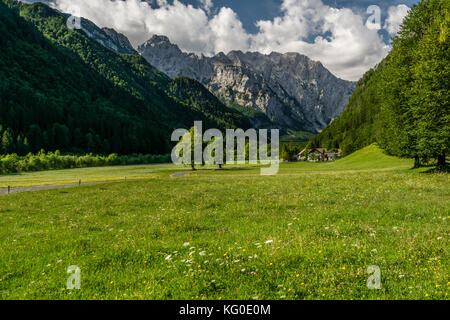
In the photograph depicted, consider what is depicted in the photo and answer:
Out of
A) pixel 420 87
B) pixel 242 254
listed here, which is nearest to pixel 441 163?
pixel 420 87

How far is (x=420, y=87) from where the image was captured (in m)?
31.2

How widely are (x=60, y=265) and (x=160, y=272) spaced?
392 cm

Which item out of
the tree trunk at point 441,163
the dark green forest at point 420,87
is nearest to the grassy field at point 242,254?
the dark green forest at point 420,87

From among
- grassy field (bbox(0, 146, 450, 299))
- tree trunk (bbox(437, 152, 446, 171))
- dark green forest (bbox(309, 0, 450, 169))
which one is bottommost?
grassy field (bbox(0, 146, 450, 299))

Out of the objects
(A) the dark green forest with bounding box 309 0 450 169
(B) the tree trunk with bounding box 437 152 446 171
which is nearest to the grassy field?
(A) the dark green forest with bounding box 309 0 450 169

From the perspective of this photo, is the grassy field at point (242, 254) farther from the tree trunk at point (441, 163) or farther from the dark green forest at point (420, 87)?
the tree trunk at point (441, 163)

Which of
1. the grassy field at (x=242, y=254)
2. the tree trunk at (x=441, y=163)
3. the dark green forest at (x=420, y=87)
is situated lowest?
the grassy field at (x=242, y=254)

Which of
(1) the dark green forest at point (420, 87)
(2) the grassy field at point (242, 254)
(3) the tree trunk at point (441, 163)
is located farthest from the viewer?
(3) the tree trunk at point (441, 163)

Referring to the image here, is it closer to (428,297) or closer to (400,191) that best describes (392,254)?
(428,297)

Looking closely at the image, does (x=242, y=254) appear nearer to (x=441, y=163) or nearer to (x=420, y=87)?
(x=420, y=87)

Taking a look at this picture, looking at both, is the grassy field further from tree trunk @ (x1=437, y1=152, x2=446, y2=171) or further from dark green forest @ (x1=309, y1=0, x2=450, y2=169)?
tree trunk @ (x1=437, y1=152, x2=446, y2=171)

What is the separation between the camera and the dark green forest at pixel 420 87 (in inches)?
1136

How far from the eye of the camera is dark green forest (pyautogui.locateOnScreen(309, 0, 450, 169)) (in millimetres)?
28844
